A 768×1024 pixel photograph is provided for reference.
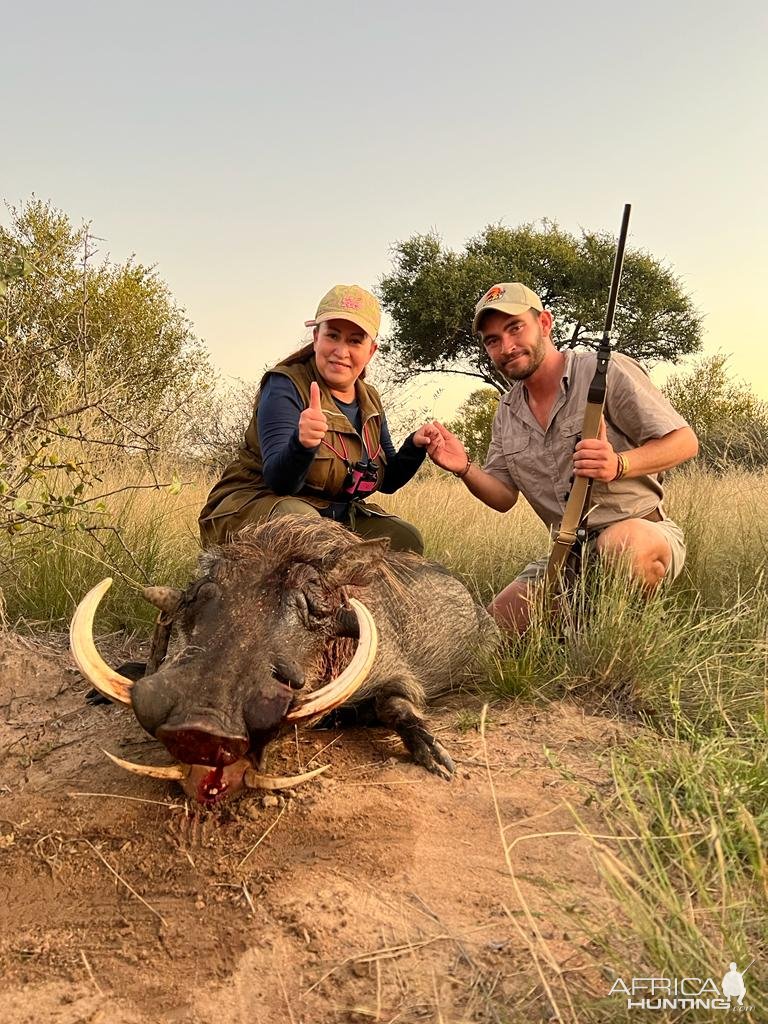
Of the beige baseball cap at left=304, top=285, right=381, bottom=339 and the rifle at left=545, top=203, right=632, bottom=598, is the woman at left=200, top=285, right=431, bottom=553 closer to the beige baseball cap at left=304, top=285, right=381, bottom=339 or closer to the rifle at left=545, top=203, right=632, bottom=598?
the beige baseball cap at left=304, top=285, right=381, bottom=339

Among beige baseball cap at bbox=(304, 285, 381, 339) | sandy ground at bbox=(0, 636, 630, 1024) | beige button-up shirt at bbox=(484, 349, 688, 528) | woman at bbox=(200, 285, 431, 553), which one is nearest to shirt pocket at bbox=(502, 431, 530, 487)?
beige button-up shirt at bbox=(484, 349, 688, 528)

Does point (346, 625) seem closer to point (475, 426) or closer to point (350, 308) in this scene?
point (350, 308)

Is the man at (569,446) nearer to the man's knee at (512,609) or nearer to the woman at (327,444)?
the man's knee at (512,609)

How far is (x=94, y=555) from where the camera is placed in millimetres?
3918

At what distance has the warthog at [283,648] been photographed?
6.13 ft

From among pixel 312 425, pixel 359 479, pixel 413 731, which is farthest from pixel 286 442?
pixel 413 731

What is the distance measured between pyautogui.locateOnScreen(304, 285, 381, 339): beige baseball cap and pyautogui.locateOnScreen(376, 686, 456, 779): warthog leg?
159 cm

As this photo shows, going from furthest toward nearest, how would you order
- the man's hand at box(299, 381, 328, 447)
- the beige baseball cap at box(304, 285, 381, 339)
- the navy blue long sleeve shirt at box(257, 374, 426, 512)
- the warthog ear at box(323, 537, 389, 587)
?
1. the beige baseball cap at box(304, 285, 381, 339)
2. the navy blue long sleeve shirt at box(257, 374, 426, 512)
3. the man's hand at box(299, 381, 328, 447)
4. the warthog ear at box(323, 537, 389, 587)

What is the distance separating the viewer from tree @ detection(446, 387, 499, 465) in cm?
1458

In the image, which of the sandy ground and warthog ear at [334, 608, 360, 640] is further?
warthog ear at [334, 608, 360, 640]

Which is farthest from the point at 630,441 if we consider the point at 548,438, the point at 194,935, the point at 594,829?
the point at 194,935

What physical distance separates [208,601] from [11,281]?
184 cm

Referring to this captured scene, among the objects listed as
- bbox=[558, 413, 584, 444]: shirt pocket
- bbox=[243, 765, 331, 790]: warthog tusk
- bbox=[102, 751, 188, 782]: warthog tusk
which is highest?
bbox=[558, 413, 584, 444]: shirt pocket

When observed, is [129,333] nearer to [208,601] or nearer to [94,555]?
[94,555]
